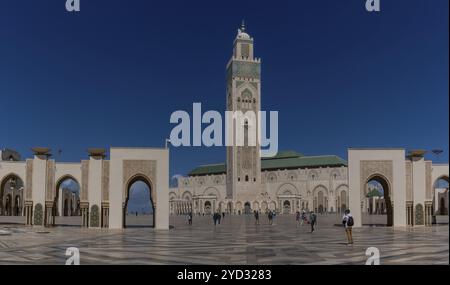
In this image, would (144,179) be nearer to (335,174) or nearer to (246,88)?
(246,88)

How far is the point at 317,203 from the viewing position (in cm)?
7725

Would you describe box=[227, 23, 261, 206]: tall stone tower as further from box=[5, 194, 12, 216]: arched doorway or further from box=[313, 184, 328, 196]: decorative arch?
box=[5, 194, 12, 216]: arched doorway

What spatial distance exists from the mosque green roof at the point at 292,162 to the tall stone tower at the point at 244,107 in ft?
27.1

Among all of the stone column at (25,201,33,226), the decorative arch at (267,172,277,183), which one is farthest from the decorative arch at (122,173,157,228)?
the decorative arch at (267,172,277,183)

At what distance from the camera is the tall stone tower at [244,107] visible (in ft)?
240

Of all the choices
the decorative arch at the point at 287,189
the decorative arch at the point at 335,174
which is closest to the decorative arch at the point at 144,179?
the decorative arch at the point at 335,174

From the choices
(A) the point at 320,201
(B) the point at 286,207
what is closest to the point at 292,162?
(A) the point at 320,201

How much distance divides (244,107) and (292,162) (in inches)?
605

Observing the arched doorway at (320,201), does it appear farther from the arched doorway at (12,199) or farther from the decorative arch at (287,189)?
the arched doorway at (12,199)

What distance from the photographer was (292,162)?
271 feet

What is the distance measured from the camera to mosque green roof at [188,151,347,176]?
7956 centimetres
